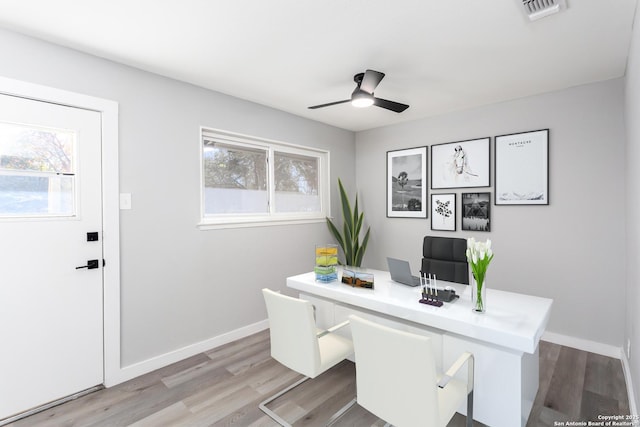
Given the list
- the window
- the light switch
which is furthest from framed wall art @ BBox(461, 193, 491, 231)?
the light switch

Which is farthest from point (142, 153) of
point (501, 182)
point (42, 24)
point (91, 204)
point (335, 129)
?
point (501, 182)

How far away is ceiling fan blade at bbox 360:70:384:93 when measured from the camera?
2.37m

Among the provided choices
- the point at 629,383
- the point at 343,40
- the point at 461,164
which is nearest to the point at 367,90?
the point at 343,40

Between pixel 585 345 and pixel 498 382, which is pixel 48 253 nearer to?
pixel 498 382

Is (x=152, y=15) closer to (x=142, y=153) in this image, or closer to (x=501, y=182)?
(x=142, y=153)

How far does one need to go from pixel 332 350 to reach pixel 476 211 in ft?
8.13

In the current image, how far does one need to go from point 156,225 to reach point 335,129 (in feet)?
8.96

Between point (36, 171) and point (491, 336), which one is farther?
point (36, 171)

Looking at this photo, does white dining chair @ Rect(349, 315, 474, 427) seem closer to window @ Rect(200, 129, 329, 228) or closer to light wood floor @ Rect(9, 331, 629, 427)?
light wood floor @ Rect(9, 331, 629, 427)

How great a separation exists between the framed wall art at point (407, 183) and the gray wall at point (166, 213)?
1.77 m

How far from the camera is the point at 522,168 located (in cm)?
332

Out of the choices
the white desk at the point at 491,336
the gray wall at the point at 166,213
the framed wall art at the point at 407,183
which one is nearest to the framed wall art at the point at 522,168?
the framed wall art at the point at 407,183

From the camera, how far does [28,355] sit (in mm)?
2162

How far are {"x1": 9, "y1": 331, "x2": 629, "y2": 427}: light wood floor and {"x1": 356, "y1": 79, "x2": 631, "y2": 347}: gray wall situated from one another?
52cm
